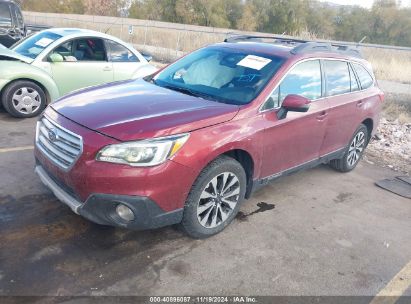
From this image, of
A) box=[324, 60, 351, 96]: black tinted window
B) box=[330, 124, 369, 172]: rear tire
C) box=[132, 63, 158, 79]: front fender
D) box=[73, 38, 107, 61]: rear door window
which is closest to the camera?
box=[324, 60, 351, 96]: black tinted window

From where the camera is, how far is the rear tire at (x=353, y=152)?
18.8 feet

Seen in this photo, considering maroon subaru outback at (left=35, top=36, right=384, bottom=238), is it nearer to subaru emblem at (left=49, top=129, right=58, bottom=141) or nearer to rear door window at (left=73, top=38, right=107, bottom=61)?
subaru emblem at (left=49, top=129, right=58, bottom=141)

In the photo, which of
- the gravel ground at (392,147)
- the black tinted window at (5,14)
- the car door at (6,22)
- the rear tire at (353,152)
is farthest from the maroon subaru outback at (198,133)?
the black tinted window at (5,14)

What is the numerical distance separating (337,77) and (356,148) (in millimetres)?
1405

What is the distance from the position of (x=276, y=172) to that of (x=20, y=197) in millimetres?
2697

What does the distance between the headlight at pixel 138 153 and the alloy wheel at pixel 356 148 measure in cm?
352

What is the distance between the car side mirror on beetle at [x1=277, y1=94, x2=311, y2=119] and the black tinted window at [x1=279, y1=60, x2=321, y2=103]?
0.12m

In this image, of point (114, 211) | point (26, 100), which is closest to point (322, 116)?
point (114, 211)

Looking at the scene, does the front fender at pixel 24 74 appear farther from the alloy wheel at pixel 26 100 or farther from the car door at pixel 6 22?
the car door at pixel 6 22

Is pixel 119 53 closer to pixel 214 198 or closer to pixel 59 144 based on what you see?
pixel 59 144

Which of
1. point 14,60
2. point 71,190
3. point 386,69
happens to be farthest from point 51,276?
point 386,69

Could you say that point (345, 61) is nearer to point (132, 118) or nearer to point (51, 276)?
point (132, 118)

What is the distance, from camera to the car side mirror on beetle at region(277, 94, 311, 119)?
3.92 metres

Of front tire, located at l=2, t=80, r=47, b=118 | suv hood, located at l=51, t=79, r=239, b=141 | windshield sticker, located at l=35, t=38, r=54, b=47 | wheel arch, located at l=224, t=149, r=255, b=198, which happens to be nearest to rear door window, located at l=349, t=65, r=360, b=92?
wheel arch, located at l=224, t=149, r=255, b=198
